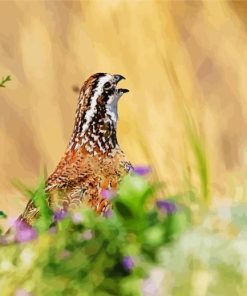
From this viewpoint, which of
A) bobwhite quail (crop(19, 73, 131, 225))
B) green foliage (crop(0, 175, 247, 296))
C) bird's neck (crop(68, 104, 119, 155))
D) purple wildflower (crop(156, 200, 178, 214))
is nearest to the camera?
green foliage (crop(0, 175, 247, 296))

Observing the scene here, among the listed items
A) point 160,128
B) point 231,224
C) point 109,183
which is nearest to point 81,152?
point 109,183

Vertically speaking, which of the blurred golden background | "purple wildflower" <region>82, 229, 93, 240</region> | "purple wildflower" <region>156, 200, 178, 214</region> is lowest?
"purple wildflower" <region>82, 229, 93, 240</region>

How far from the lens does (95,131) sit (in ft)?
14.2

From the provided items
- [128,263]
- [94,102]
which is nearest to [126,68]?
[94,102]

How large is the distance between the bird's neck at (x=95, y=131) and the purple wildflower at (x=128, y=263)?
6.54 feet

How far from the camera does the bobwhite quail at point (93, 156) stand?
12.3 feet

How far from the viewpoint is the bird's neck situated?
4254 mm

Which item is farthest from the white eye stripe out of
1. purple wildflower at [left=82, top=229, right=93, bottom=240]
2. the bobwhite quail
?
purple wildflower at [left=82, top=229, right=93, bottom=240]

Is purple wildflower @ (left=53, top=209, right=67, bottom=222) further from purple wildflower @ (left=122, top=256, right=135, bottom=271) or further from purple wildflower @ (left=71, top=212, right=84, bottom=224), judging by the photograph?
purple wildflower @ (left=122, top=256, right=135, bottom=271)

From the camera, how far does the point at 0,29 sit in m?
5.81

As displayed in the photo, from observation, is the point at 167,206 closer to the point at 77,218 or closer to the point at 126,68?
the point at 77,218

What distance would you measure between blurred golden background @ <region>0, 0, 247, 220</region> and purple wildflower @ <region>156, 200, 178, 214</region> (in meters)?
2.84

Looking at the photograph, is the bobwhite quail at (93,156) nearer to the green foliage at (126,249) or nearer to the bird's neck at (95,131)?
the bird's neck at (95,131)

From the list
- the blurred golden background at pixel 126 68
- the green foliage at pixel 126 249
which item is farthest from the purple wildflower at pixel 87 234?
the blurred golden background at pixel 126 68
